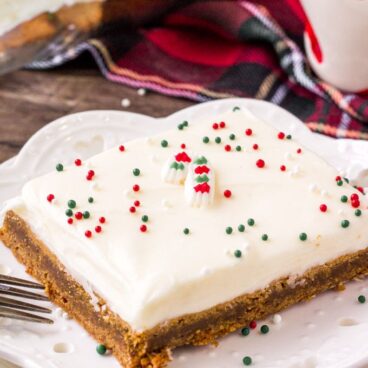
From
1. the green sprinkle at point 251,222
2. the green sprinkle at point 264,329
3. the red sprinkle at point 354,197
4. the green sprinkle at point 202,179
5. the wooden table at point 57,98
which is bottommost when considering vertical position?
the wooden table at point 57,98

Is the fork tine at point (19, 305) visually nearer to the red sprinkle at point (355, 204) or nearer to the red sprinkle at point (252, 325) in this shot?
the red sprinkle at point (252, 325)

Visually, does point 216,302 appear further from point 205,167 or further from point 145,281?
point 205,167

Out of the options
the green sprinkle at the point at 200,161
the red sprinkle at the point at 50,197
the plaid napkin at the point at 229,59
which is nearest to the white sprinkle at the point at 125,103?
the plaid napkin at the point at 229,59

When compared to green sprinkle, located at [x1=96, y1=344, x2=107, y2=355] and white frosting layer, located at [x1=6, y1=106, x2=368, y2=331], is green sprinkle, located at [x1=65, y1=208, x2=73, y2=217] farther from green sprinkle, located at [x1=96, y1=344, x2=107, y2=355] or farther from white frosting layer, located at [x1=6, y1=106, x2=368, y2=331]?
green sprinkle, located at [x1=96, y1=344, x2=107, y2=355]

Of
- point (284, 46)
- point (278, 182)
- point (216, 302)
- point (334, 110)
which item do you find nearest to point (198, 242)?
point (216, 302)

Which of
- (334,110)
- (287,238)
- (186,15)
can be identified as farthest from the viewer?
(186,15)

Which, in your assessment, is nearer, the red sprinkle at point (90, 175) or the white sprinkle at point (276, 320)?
the white sprinkle at point (276, 320)

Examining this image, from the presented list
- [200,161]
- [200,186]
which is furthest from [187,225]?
[200,161]
